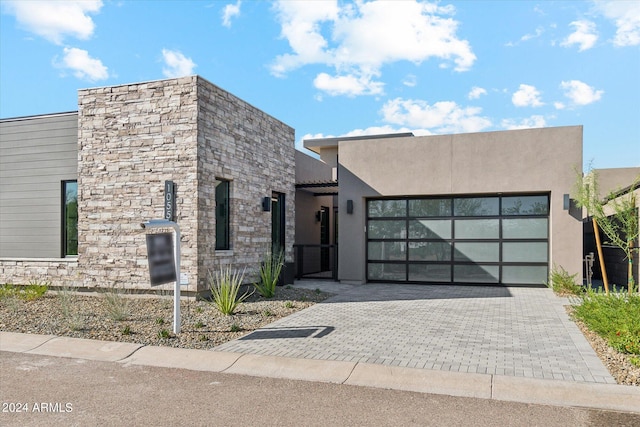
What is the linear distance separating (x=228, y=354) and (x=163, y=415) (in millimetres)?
1953

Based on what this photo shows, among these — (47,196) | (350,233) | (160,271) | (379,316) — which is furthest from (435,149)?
(47,196)

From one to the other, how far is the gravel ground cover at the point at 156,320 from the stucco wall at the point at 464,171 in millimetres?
4129

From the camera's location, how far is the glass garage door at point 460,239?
13695 millimetres

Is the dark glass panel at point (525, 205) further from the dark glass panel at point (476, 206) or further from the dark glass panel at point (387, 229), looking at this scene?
the dark glass panel at point (387, 229)

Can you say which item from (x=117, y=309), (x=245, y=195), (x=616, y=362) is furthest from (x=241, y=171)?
(x=616, y=362)

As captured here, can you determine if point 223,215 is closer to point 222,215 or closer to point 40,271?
point 222,215

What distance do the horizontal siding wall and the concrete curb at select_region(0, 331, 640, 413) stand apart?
5719mm

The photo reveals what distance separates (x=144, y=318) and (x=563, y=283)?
10.0m

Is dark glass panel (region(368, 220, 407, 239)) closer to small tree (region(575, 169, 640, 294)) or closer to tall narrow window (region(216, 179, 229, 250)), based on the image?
small tree (region(575, 169, 640, 294))

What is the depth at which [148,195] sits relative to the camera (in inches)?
432

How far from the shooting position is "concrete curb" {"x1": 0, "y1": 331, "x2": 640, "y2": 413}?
5.02 metres

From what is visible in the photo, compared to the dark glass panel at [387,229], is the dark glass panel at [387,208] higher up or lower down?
higher up

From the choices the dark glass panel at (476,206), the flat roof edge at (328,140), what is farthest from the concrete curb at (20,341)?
the flat roof edge at (328,140)

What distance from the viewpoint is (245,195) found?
12.5m
